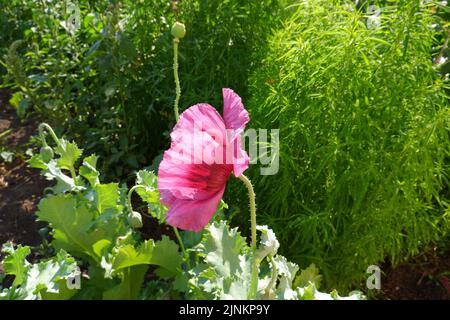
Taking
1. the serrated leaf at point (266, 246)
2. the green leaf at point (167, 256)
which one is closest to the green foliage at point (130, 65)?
the green leaf at point (167, 256)

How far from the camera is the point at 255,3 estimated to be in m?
2.95

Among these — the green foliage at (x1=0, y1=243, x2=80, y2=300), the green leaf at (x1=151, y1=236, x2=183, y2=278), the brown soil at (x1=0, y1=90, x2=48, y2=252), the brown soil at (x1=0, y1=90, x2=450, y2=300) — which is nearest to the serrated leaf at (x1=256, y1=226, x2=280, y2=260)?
the green leaf at (x1=151, y1=236, x2=183, y2=278)

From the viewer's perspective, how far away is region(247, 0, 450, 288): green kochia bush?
2.38 meters

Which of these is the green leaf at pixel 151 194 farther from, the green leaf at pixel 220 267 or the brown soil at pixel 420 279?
the brown soil at pixel 420 279

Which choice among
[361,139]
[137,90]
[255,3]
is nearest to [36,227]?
[137,90]

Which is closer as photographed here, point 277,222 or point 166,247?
point 166,247

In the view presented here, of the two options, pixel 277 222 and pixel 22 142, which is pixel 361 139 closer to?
pixel 277 222

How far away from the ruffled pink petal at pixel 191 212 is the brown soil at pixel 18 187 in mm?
1587

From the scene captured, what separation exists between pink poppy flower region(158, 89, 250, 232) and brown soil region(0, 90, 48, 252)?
1.61 metres

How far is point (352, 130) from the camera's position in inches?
94.0

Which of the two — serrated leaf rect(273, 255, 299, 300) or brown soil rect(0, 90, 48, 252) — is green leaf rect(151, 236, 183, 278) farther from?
brown soil rect(0, 90, 48, 252)

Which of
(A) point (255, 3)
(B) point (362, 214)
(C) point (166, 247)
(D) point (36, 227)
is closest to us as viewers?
(C) point (166, 247)

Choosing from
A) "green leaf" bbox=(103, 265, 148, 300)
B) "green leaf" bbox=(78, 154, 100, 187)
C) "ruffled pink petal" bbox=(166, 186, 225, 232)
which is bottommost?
"green leaf" bbox=(103, 265, 148, 300)

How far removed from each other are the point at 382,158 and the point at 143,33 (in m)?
1.40
